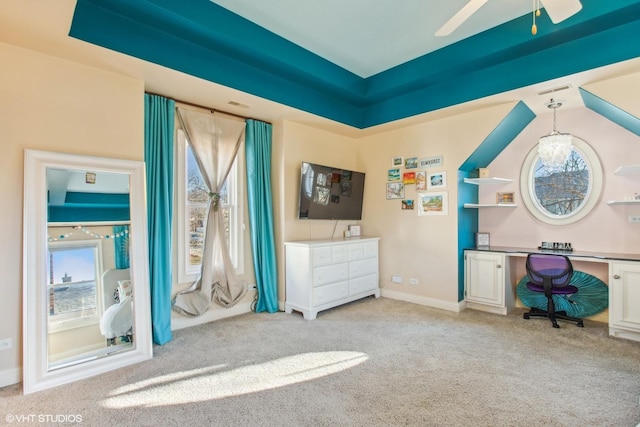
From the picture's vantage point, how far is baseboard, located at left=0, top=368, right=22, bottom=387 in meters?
2.43

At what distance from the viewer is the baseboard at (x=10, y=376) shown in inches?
95.8

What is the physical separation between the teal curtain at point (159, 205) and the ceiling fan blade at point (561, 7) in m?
3.47

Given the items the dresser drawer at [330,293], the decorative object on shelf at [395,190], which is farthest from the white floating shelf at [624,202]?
the dresser drawer at [330,293]

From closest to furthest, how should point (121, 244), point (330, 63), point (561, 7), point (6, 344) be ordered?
point (561, 7) < point (6, 344) < point (121, 244) < point (330, 63)

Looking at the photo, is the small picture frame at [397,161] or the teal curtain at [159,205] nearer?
the teal curtain at [159,205]

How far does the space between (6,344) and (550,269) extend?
5.27 m

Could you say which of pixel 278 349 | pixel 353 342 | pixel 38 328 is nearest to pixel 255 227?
pixel 278 349

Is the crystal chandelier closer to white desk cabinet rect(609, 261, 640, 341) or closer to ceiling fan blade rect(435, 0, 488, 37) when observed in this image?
white desk cabinet rect(609, 261, 640, 341)

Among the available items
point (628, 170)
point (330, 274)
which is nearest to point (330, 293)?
point (330, 274)

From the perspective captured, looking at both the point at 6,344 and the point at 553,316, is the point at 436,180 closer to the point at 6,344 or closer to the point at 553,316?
the point at 553,316

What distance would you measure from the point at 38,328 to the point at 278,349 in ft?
6.40

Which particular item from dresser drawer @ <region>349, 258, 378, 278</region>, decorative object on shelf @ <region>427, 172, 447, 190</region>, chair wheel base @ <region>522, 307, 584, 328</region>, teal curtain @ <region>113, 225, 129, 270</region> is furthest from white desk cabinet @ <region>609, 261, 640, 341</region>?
teal curtain @ <region>113, 225, 129, 270</region>

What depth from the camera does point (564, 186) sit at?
4.11 metres

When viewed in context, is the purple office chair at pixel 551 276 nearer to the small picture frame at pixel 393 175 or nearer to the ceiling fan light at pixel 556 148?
the ceiling fan light at pixel 556 148
